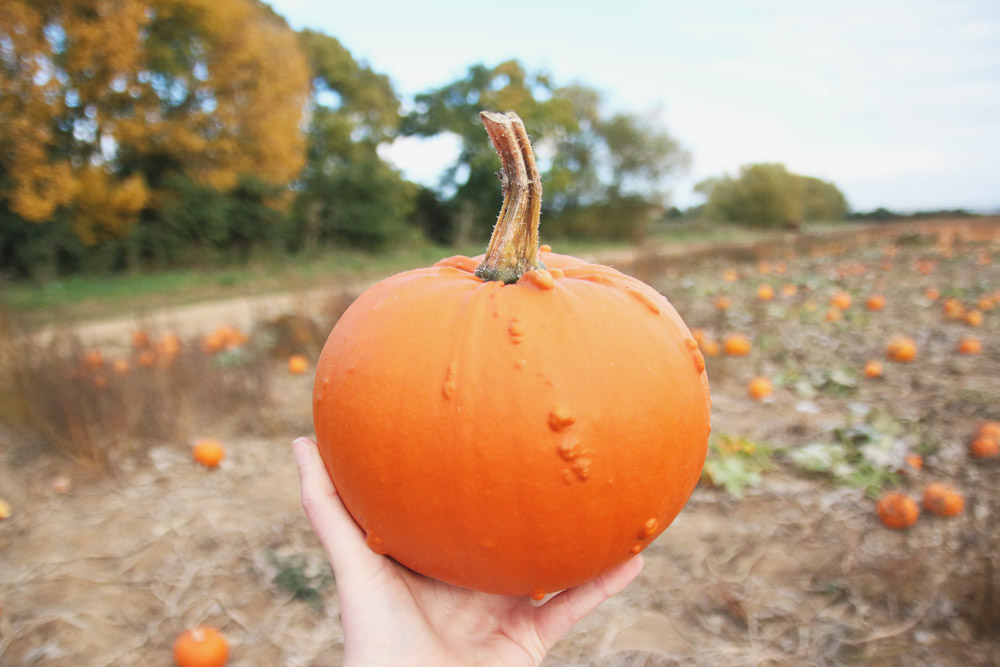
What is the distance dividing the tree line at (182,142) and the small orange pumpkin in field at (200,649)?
47.9ft

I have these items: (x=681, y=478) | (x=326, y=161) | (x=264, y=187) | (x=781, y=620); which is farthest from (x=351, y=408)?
(x=326, y=161)

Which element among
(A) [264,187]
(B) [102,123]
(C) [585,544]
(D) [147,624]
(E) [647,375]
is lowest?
(D) [147,624]

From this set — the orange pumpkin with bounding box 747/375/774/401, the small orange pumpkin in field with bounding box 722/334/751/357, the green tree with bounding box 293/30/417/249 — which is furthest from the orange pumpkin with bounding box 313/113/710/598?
the green tree with bounding box 293/30/417/249

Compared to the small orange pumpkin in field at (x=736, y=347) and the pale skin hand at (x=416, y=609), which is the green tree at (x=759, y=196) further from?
the pale skin hand at (x=416, y=609)

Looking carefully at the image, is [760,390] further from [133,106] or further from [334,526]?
[133,106]

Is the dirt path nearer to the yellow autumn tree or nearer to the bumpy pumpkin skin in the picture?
the bumpy pumpkin skin

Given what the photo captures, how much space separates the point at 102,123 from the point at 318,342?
12939 mm

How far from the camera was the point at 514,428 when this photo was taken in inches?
51.0

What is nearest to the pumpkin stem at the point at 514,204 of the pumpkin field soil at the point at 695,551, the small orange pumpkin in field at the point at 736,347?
the pumpkin field soil at the point at 695,551

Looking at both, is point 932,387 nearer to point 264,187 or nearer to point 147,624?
Result: point 147,624

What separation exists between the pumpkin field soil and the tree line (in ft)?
41.4

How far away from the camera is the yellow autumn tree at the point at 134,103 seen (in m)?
13.1

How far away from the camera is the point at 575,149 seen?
122 feet

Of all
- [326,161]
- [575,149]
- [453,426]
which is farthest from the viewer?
[575,149]
